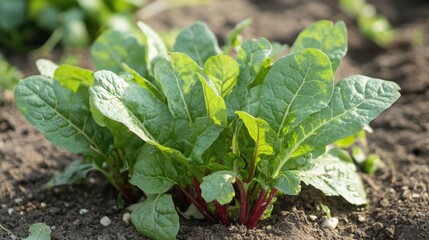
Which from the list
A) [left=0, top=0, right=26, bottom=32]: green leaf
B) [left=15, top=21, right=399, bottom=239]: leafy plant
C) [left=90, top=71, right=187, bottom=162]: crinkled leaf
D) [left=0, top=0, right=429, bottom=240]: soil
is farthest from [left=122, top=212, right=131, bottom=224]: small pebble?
[left=0, top=0, right=26, bottom=32]: green leaf

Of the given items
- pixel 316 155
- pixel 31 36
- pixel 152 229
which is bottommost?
pixel 31 36

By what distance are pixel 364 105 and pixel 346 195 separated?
1.44 ft

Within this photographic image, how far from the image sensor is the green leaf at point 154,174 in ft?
8.94

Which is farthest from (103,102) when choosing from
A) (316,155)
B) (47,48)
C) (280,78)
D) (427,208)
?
(47,48)

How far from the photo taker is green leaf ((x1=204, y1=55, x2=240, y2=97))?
2.73 metres

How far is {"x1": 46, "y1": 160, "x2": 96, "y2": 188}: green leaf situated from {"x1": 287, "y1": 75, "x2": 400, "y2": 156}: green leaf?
994mm

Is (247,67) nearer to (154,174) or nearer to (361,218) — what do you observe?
(154,174)

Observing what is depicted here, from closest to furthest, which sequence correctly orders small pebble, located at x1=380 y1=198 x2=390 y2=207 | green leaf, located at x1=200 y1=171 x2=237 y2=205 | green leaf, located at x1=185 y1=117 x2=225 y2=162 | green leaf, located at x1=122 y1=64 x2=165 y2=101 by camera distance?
1. green leaf, located at x1=200 y1=171 x2=237 y2=205
2. green leaf, located at x1=185 y1=117 x2=225 y2=162
3. green leaf, located at x1=122 y1=64 x2=165 y2=101
4. small pebble, located at x1=380 y1=198 x2=390 y2=207

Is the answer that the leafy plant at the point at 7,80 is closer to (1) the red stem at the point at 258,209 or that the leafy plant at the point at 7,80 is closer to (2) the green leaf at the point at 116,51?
(2) the green leaf at the point at 116,51

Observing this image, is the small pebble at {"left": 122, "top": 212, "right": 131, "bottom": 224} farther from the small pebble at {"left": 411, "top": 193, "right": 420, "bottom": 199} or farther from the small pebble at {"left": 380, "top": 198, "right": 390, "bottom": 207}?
the small pebble at {"left": 411, "top": 193, "right": 420, "bottom": 199}

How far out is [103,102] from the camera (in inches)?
99.2

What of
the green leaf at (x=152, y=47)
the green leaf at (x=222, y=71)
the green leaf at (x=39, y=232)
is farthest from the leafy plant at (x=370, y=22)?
the green leaf at (x=39, y=232)

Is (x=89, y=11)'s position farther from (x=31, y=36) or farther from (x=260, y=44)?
(x=260, y=44)

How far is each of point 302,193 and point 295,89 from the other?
22.9 inches
